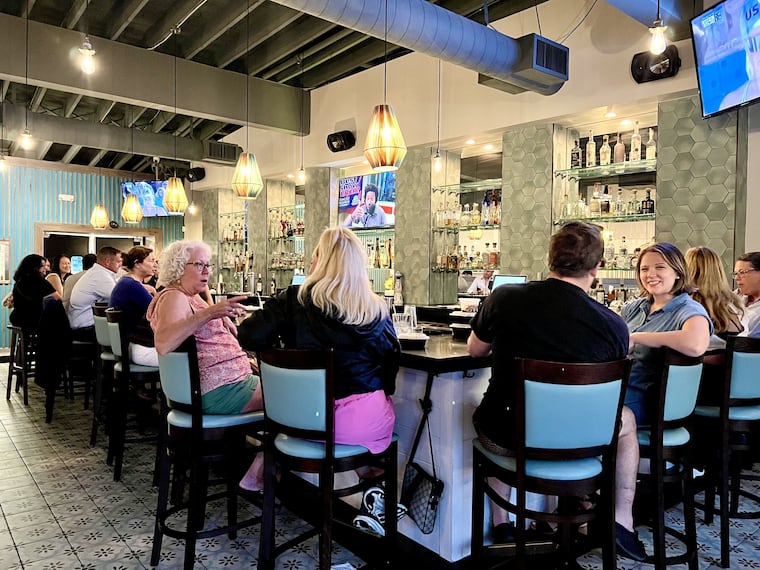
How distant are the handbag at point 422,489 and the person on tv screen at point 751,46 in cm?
281

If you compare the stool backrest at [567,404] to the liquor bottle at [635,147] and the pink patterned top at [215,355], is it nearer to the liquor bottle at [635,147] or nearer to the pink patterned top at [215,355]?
the pink patterned top at [215,355]

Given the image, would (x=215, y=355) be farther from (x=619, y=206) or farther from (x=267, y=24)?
(x=267, y=24)

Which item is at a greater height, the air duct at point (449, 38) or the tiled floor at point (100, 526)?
the air duct at point (449, 38)

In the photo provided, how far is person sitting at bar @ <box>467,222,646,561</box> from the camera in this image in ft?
6.57

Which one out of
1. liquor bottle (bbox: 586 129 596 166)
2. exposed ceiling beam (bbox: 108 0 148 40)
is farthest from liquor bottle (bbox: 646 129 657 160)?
exposed ceiling beam (bbox: 108 0 148 40)

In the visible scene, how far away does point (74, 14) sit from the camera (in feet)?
18.6

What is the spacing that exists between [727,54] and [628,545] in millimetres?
3071

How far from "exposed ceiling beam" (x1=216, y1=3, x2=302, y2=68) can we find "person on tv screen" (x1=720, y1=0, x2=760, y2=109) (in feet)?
12.9

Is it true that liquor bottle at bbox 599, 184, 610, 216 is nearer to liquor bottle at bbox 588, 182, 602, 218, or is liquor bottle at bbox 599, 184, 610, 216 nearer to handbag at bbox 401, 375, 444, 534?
liquor bottle at bbox 588, 182, 602, 218

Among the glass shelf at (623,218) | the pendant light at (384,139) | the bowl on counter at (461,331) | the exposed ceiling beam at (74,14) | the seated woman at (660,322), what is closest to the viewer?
the seated woman at (660,322)

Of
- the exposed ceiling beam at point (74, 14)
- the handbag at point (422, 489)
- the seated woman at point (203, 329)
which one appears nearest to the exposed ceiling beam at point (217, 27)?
the exposed ceiling beam at point (74, 14)

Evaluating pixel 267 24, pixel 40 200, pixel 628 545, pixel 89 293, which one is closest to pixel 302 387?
pixel 628 545

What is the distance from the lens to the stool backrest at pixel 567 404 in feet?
6.15

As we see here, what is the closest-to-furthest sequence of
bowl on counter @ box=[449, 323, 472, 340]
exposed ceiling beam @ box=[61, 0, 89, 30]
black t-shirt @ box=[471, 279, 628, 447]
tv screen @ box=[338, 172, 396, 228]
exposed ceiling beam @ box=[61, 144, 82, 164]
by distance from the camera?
black t-shirt @ box=[471, 279, 628, 447] < bowl on counter @ box=[449, 323, 472, 340] < exposed ceiling beam @ box=[61, 0, 89, 30] < tv screen @ box=[338, 172, 396, 228] < exposed ceiling beam @ box=[61, 144, 82, 164]
